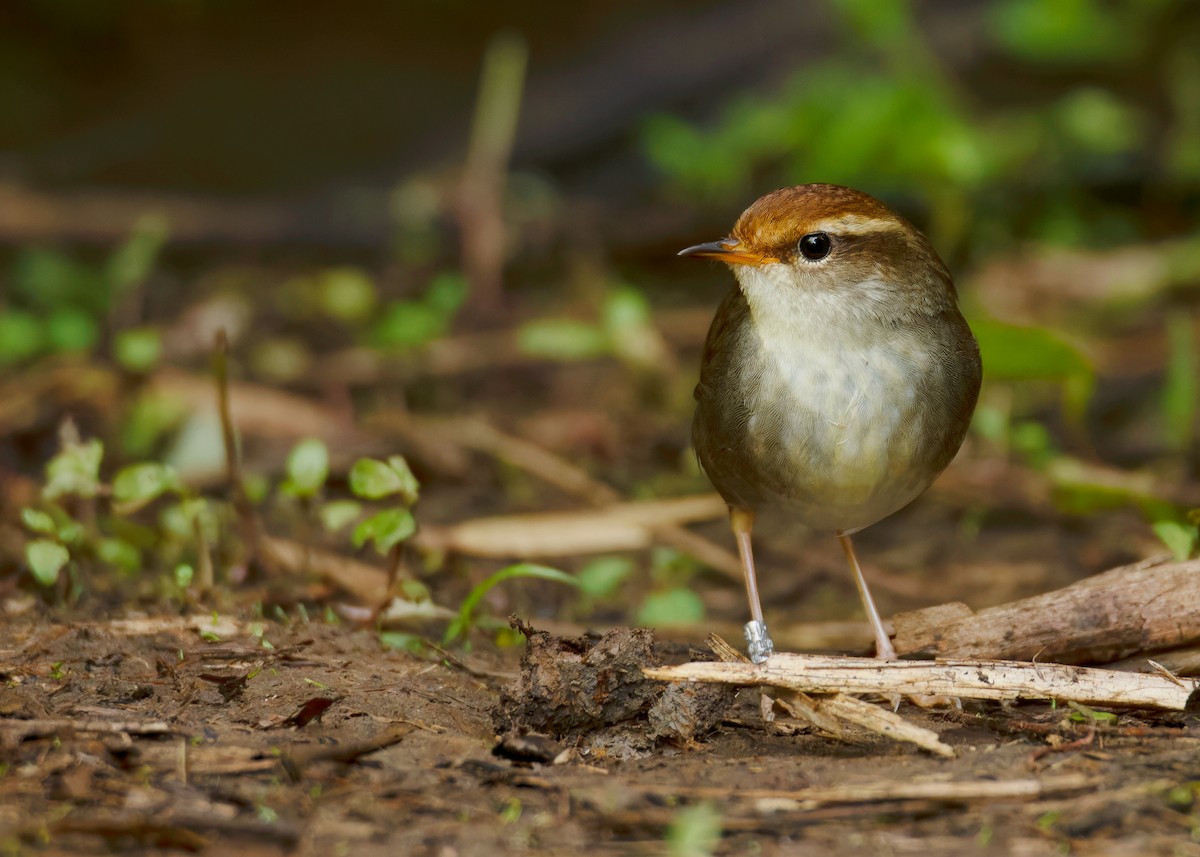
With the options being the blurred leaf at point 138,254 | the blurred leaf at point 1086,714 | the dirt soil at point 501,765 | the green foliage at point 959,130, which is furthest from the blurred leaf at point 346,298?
the blurred leaf at point 1086,714

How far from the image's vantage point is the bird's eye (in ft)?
15.5

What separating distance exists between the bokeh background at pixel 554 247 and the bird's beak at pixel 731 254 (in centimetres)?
144

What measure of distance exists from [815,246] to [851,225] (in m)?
0.14

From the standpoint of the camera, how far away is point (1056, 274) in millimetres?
9094

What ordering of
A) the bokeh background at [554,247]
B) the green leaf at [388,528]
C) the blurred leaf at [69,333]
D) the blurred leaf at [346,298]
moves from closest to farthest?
the green leaf at [388,528] < the bokeh background at [554,247] < the blurred leaf at [69,333] < the blurred leaf at [346,298]

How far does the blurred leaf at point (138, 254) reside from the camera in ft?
27.3

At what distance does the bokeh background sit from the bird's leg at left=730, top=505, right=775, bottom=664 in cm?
38

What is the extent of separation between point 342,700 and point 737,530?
5.98 ft

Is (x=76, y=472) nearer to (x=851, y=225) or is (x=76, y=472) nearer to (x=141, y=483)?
(x=141, y=483)

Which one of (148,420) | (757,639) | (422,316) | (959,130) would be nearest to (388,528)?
(757,639)

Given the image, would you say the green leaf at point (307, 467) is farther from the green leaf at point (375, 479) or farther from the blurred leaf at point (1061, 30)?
the blurred leaf at point (1061, 30)

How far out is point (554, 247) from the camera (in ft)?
31.2

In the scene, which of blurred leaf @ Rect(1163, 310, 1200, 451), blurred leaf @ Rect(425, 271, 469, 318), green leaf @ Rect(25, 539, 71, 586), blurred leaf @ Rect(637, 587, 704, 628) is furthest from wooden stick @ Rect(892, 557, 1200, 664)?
blurred leaf @ Rect(425, 271, 469, 318)

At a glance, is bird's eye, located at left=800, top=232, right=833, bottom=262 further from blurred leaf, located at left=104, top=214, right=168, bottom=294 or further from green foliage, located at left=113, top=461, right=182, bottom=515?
blurred leaf, located at left=104, top=214, right=168, bottom=294
